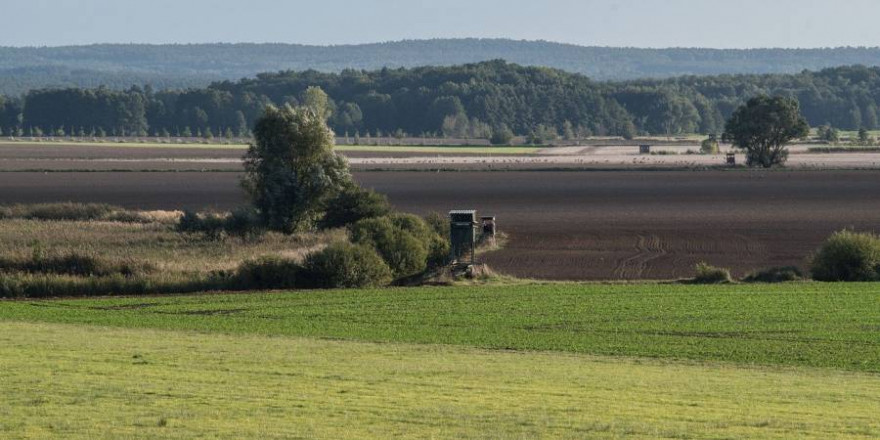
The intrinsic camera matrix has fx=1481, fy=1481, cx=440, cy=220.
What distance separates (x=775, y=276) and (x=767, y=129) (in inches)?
3100

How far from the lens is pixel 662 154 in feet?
504

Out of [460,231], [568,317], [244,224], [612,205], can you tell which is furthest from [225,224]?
[568,317]

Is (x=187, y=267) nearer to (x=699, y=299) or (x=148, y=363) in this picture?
(x=699, y=299)

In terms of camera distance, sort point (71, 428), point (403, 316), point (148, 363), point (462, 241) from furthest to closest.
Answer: point (462, 241)
point (403, 316)
point (148, 363)
point (71, 428)

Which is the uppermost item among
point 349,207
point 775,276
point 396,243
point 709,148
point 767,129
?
point 396,243

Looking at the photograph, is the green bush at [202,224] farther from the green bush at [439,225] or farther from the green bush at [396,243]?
the green bush at [396,243]

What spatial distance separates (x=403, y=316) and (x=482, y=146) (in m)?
154

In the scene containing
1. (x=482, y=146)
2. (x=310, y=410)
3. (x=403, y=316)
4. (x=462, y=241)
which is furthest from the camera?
(x=482, y=146)

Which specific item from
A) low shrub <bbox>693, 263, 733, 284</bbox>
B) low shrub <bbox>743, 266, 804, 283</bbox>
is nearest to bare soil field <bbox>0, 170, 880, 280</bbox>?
low shrub <bbox>693, 263, 733, 284</bbox>

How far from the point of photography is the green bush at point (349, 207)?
59.0 meters

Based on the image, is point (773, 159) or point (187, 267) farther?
point (773, 159)

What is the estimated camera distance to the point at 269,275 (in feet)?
137

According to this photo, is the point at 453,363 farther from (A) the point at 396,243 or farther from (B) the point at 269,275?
(A) the point at 396,243

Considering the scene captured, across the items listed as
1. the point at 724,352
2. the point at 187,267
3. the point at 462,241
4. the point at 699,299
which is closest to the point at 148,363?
the point at 724,352
